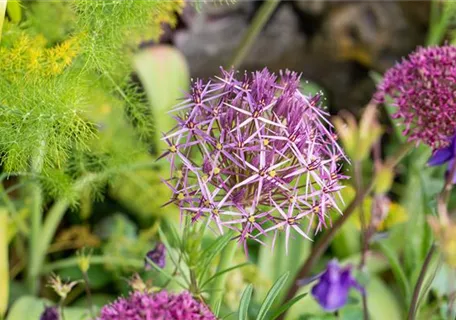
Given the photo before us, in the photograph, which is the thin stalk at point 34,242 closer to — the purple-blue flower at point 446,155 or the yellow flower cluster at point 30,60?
the yellow flower cluster at point 30,60

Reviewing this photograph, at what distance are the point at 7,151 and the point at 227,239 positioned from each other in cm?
25

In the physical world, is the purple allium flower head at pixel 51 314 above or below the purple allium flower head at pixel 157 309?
below

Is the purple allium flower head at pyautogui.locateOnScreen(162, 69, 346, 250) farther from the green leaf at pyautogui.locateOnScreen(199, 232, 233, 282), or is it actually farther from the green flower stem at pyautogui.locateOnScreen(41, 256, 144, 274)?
the green flower stem at pyautogui.locateOnScreen(41, 256, 144, 274)

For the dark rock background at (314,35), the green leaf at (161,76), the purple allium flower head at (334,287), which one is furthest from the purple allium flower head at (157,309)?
the dark rock background at (314,35)

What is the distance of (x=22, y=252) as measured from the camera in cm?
117

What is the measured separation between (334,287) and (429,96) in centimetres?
22

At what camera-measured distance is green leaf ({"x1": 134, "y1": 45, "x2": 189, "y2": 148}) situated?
4.09 ft

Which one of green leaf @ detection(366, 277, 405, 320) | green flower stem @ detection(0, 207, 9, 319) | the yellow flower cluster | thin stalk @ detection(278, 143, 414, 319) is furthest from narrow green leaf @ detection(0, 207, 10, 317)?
green leaf @ detection(366, 277, 405, 320)

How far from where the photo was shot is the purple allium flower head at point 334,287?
2.24 ft

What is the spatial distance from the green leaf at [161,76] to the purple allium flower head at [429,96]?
0.57 m

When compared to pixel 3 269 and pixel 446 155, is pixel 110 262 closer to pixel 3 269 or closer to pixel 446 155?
pixel 3 269

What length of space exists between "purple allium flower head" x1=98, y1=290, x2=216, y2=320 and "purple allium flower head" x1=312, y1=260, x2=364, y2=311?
0.60 ft

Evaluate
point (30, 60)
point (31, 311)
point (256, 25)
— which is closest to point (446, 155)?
point (256, 25)

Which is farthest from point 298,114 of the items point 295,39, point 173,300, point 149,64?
point 295,39
